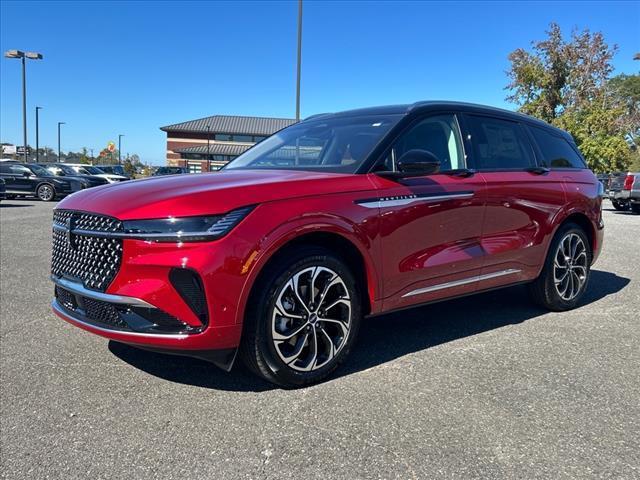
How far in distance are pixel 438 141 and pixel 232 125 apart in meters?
83.8

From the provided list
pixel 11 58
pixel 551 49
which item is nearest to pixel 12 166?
pixel 11 58

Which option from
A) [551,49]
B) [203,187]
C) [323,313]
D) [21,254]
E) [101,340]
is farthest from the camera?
[551,49]

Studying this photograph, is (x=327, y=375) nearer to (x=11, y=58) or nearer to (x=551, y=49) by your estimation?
(x=11, y=58)

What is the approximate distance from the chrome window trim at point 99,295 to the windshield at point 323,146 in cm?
157

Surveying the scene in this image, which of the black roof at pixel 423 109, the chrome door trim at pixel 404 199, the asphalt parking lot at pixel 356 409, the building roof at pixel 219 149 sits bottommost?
the asphalt parking lot at pixel 356 409

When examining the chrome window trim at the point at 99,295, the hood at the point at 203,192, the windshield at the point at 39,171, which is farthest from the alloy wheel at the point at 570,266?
the windshield at the point at 39,171

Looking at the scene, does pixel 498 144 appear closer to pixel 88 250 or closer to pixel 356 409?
pixel 356 409

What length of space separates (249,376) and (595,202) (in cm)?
406

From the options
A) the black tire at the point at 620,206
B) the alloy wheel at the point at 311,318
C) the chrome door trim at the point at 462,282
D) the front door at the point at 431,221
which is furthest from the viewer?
the black tire at the point at 620,206

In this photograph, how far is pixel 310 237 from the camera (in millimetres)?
3260

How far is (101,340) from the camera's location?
4.05 m

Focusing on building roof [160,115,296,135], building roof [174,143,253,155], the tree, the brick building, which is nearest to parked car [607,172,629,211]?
the tree

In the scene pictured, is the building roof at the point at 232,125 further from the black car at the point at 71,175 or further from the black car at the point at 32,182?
the black car at the point at 32,182

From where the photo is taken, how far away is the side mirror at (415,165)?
3.50 metres
